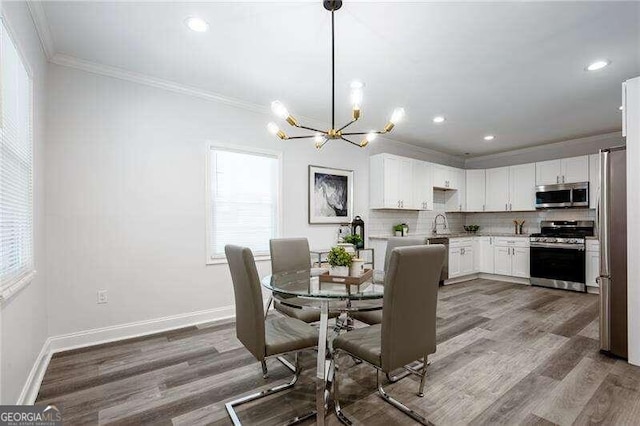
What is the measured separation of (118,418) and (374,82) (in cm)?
358

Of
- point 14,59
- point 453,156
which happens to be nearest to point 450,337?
point 14,59

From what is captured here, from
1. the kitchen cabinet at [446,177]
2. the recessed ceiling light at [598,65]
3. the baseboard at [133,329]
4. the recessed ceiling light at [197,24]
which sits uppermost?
the recessed ceiling light at [197,24]

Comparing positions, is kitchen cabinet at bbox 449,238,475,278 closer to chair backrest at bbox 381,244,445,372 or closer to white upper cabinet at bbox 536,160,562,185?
white upper cabinet at bbox 536,160,562,185

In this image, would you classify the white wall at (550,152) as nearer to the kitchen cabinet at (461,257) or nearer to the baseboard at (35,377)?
the kitchen cabinet at (461,257)

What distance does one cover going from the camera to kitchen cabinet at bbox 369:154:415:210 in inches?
209

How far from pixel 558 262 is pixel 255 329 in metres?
5.66

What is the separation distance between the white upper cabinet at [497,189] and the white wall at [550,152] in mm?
445

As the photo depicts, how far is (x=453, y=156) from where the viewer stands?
7.25 metres

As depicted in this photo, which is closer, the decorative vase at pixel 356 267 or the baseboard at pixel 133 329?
the decorative vase at pixel 356 267

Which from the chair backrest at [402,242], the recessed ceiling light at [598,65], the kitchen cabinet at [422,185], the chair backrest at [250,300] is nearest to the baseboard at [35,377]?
the chair backrest at [250,300]

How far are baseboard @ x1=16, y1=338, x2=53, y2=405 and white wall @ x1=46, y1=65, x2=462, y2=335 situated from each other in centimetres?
24

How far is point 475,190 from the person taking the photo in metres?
6.86

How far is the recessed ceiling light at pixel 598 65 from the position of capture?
9.57 feet

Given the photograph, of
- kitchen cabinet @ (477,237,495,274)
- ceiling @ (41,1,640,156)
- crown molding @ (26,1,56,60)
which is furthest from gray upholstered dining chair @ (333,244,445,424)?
kitchen cabinet @ (477,237,495,274)
